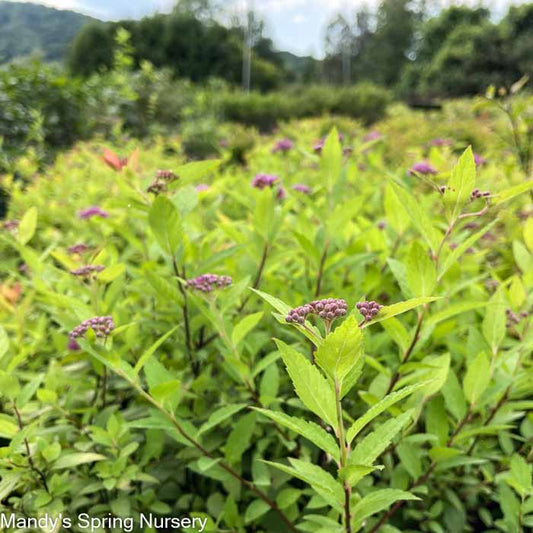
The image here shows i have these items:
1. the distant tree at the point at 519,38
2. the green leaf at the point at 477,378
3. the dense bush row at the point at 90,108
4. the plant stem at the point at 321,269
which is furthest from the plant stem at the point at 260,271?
the distant tree at the point at 519,38

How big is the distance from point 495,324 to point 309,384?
579mm

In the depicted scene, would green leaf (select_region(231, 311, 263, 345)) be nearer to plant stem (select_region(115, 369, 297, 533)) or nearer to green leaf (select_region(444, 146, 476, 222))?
plant stem (select_region(115, 369, 297, 533))

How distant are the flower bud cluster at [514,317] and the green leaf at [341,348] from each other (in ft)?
2.15

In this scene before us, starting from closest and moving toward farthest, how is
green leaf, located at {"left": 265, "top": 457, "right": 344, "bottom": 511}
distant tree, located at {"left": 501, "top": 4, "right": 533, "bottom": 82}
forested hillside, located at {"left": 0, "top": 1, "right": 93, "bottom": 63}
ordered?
green leaf, located at {"left": 265, "top": 457, "right": 344, "bottom": 511} < forested hillside, located at {"left": 0, "top": 1, "right": 93, "bottom": 63} < distant tree, located at {"left": 501, "top": 4, "right": 533, "bottom": 82}

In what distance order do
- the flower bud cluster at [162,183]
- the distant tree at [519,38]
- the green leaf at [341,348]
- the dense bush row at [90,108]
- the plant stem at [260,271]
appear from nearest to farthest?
the green leaf at [341,348] < the flower bud cluster at [162,183] < the plant stem at [260,271] < the dense bush row at [90,108] < the distant tree at [519,38]

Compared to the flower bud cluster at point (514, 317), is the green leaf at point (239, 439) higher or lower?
lower

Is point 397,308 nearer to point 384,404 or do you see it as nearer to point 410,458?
point 384,404

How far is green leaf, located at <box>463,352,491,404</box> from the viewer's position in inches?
34.6

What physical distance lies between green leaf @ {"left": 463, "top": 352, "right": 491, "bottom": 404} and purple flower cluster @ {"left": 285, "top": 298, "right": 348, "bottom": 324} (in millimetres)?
420

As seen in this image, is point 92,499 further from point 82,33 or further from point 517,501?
point 82,33

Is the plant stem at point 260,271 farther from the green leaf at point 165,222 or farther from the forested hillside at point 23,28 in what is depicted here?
the forested hillside at point 23,28

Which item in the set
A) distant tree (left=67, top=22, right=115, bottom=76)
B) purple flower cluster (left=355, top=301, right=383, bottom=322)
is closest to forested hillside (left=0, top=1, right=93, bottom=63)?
purple flower cluster (left=355, top=301, right=383, bottom=322)

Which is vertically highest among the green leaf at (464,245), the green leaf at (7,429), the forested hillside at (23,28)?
the forested hillside at (23,28)

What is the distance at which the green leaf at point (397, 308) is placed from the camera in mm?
524
